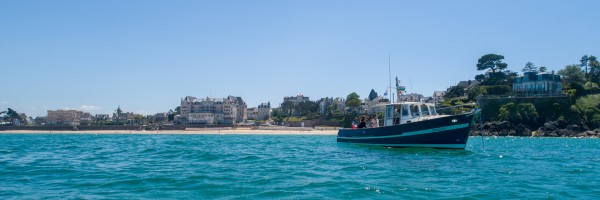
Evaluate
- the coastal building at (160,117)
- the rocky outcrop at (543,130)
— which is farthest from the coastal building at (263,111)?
the rocky outcrop at (543,130)

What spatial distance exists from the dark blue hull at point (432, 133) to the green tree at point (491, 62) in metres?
83.7

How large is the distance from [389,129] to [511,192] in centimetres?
1961

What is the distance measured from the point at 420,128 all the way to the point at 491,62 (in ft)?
282

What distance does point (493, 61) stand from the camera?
4215 inches

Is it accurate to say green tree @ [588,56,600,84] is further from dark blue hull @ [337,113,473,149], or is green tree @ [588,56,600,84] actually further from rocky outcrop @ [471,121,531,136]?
dark blue hull @ [337,113,473,149]

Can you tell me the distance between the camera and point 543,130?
245ft

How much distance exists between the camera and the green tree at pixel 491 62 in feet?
348

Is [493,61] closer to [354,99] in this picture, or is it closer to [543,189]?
[354,99]

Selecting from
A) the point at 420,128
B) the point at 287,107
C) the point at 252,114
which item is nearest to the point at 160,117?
the point at 252,114

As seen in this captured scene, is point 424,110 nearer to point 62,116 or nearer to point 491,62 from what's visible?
point 491,62

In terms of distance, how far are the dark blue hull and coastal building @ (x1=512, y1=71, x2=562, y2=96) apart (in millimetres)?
66087

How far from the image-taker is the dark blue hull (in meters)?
28.8

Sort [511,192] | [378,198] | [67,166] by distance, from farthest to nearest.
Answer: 1. [67,166]
2. [511,192]
3. [378,198]

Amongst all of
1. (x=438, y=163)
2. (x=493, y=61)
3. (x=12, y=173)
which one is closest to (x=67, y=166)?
(x=12, y=173)
